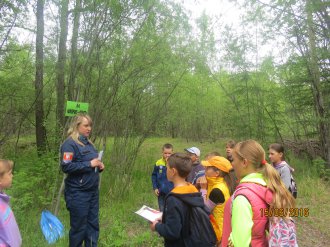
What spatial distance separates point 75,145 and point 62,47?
3.23m

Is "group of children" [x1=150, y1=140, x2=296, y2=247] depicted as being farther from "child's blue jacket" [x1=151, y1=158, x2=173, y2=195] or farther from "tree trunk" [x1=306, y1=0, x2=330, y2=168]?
"tree trunk" [x1=306, y1=0, x2=330, y2=168]

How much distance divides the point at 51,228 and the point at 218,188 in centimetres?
241

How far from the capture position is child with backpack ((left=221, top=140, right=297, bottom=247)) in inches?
59.9

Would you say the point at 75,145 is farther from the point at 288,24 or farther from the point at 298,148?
the point at 298,148

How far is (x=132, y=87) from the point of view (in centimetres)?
577

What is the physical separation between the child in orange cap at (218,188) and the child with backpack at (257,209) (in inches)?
30.2

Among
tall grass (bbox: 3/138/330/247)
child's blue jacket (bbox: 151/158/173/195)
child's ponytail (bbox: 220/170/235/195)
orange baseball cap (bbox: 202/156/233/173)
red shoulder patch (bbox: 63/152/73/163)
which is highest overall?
orange baseball cap (bbox: 202/156/233/173)

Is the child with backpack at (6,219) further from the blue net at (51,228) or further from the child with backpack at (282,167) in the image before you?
the child with backpack at (282,167)

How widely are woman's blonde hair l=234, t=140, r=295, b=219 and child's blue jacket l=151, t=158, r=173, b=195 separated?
2509mm

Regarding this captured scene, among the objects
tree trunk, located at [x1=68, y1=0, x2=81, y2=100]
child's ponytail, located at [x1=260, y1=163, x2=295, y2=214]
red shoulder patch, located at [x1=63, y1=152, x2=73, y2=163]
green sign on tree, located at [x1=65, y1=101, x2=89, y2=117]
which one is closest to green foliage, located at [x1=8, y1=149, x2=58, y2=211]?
tree trunk, located at [x1=68, y1=0, x2=81, y2=100]

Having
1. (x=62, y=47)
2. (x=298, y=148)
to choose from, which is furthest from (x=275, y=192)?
(x=298, y=148)

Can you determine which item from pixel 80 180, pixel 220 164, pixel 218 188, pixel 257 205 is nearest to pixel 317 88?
pixel 220 164

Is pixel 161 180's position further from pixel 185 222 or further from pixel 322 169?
pixel 322 169

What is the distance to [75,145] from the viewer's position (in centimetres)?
304
